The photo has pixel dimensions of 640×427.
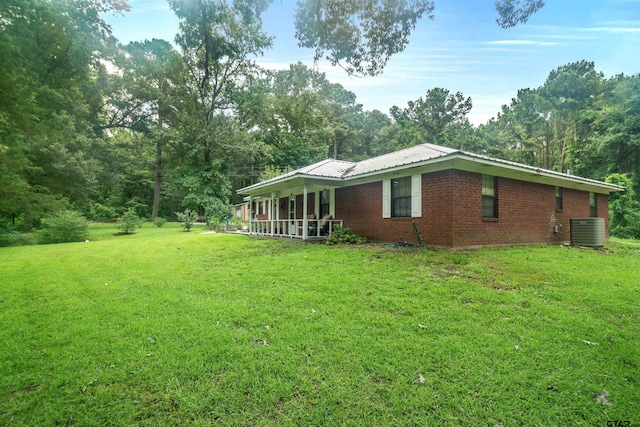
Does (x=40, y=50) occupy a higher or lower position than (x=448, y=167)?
higher

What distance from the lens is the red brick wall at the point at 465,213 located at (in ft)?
28.1

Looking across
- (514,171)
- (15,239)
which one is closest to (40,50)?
(15,239)

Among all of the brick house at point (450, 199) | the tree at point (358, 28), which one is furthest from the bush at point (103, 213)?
the tree at point (358, 28)

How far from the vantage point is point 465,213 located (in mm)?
8680

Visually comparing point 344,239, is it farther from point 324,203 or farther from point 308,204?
point 308,204

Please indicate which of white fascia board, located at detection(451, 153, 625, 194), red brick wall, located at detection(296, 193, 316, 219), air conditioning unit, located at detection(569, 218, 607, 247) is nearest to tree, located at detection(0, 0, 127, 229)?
red brick wall, located at detection(296, 193, 316, 219)

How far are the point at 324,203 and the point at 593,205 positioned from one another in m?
12.8

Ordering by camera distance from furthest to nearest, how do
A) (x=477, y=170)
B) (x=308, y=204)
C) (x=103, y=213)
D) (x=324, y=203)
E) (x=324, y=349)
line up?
(x=103, y=213)
(x=308, y=204)
(x=324, y=203)
(x=477, y=170)
(x=324, y=349)

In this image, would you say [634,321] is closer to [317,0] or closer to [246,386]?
[246,386]

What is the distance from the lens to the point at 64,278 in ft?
20.6

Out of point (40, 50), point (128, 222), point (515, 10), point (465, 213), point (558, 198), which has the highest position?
point (515, 10)

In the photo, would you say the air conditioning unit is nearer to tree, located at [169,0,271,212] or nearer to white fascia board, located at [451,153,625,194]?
white fascia board, located at [451,153,625,194]

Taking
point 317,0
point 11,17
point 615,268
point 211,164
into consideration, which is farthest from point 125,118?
point 615,268

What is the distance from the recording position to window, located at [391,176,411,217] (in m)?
9.80
